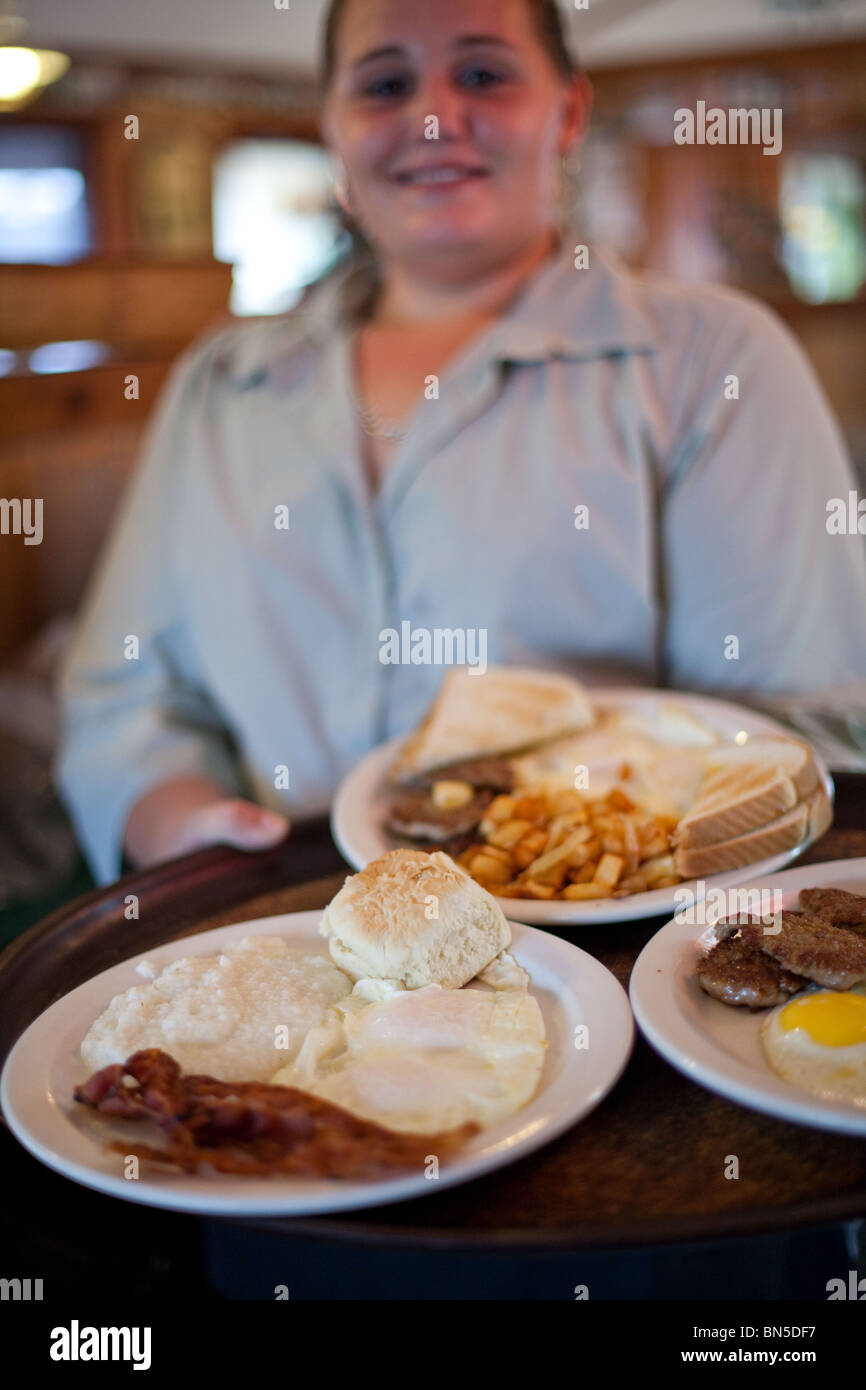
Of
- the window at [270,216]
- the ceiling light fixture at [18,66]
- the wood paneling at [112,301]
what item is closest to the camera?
the ceiling light fixture at [18,66]

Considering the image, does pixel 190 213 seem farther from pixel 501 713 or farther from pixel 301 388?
pixel 501 713

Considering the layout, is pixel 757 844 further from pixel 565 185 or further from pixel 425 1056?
pixel 565 185

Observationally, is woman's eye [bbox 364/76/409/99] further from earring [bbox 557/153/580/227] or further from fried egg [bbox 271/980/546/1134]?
fried egg [bbox 271/980/546/1134]

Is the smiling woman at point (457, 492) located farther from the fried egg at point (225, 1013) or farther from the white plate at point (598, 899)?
the fried egg at point (225, 1013)

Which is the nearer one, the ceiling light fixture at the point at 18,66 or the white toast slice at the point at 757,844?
the white toast slice at the point at 757,844

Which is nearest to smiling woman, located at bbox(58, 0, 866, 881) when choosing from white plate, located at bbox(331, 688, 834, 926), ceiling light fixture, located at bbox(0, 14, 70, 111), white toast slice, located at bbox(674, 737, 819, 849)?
white plate, located at bbox(331, 688, 834, 926)

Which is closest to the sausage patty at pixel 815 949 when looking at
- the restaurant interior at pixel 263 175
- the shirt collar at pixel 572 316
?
the shirt collar at pixel 572 316
